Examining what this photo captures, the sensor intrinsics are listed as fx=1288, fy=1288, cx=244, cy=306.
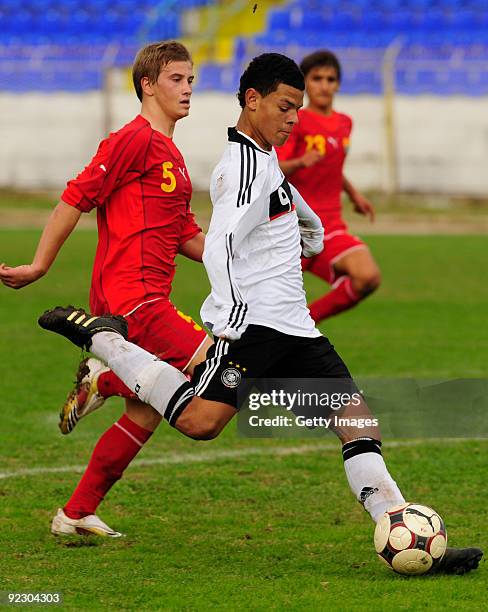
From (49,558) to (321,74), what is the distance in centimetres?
577

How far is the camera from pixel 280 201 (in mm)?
4980

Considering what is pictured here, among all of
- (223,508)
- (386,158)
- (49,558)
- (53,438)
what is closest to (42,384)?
(53,438)

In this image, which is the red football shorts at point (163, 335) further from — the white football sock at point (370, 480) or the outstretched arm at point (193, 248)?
the white football sock at point (370, 480)

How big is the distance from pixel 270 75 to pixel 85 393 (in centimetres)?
172

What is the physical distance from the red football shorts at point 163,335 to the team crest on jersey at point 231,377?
23.6 inches

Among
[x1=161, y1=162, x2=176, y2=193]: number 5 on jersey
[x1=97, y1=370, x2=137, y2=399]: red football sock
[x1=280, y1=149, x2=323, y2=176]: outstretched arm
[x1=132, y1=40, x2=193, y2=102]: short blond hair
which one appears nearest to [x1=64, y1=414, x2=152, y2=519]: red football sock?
[x1=97, y1=370, x2=137, y2=399]: red football sock

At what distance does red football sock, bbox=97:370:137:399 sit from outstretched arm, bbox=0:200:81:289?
1.93 ft

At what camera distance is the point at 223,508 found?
600 cm

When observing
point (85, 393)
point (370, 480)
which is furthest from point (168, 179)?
point (370, 480)

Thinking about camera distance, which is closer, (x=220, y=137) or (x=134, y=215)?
(x=134, y=215)

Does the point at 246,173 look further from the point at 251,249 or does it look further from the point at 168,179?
the point at 168,179

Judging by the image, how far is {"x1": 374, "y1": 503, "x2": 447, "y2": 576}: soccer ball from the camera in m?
4.66

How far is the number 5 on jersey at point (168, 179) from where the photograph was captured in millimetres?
5633

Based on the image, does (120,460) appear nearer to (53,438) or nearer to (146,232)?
(146,232)
